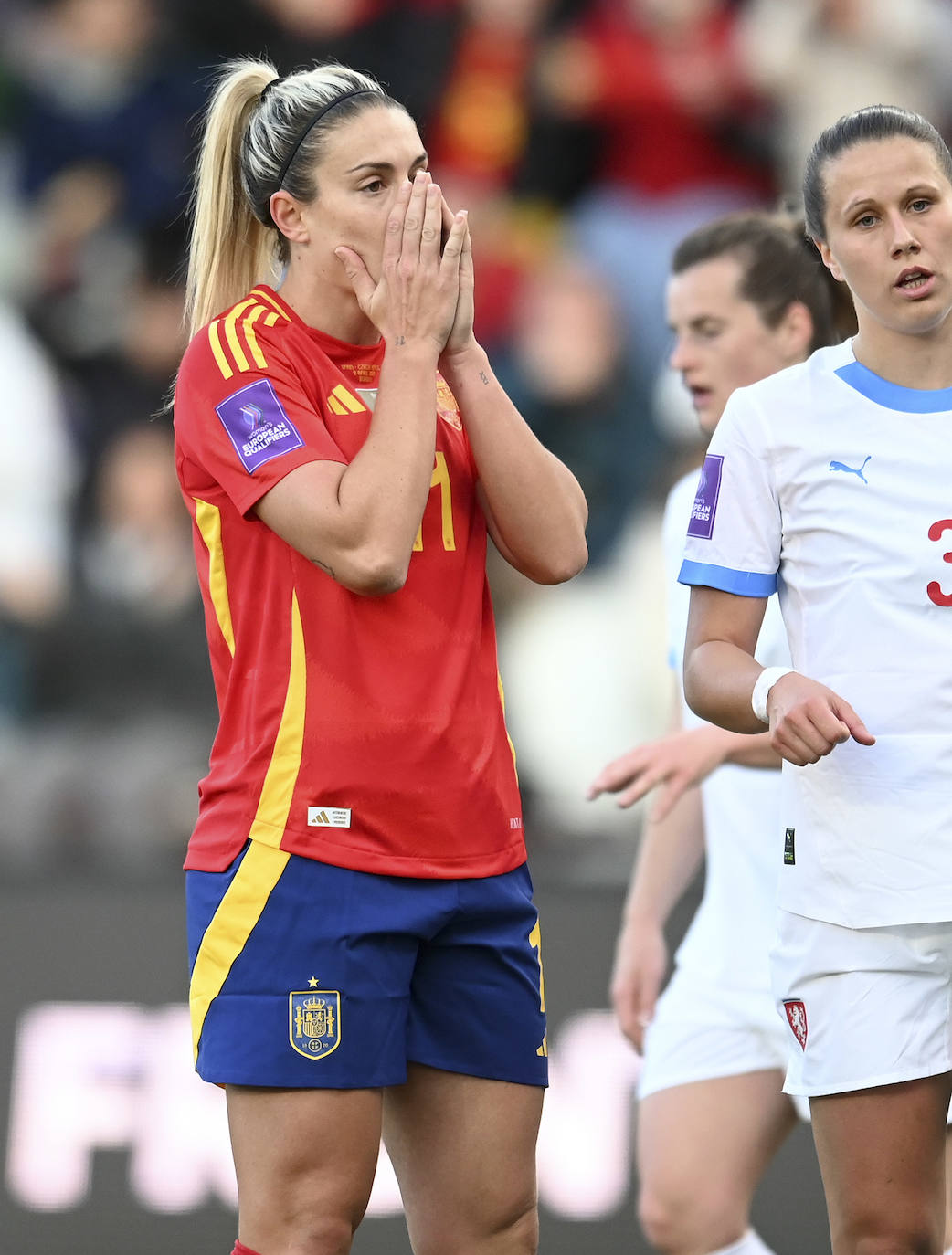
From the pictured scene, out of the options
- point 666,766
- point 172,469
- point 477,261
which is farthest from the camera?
point 477,261

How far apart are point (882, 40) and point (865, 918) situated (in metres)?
4.75

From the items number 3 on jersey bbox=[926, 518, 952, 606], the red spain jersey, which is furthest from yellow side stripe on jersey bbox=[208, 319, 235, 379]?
number 3 on jersey bbox=[926, 518, 952, 606]

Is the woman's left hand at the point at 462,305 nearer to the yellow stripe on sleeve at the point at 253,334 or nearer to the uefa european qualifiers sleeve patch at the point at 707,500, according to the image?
the yellow stripe on sleeve at the point at 253,334

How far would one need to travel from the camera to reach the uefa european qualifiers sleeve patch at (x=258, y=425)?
Answer: 2303 millimetres

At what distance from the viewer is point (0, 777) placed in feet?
17.4

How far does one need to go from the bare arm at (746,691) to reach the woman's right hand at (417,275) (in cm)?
52

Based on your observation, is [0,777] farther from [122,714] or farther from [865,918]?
[865,918]

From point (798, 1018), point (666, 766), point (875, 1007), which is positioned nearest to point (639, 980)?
point (666, 766)

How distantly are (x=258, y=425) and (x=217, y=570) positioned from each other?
0.67ft

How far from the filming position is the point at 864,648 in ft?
7.75

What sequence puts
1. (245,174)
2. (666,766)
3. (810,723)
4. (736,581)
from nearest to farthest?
1. (810,723)
2. (736,581)
3. (245,174)
4. (666,766)

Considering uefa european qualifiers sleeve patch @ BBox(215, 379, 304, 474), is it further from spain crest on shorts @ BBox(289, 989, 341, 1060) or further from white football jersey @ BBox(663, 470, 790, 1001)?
white football jersey @ BBox(663, 470, 790, 1001)

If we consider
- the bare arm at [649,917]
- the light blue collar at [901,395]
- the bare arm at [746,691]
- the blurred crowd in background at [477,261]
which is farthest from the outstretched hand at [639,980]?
the blurred crowd in background at [477,261]

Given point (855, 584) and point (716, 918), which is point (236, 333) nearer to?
point (855, 584)
